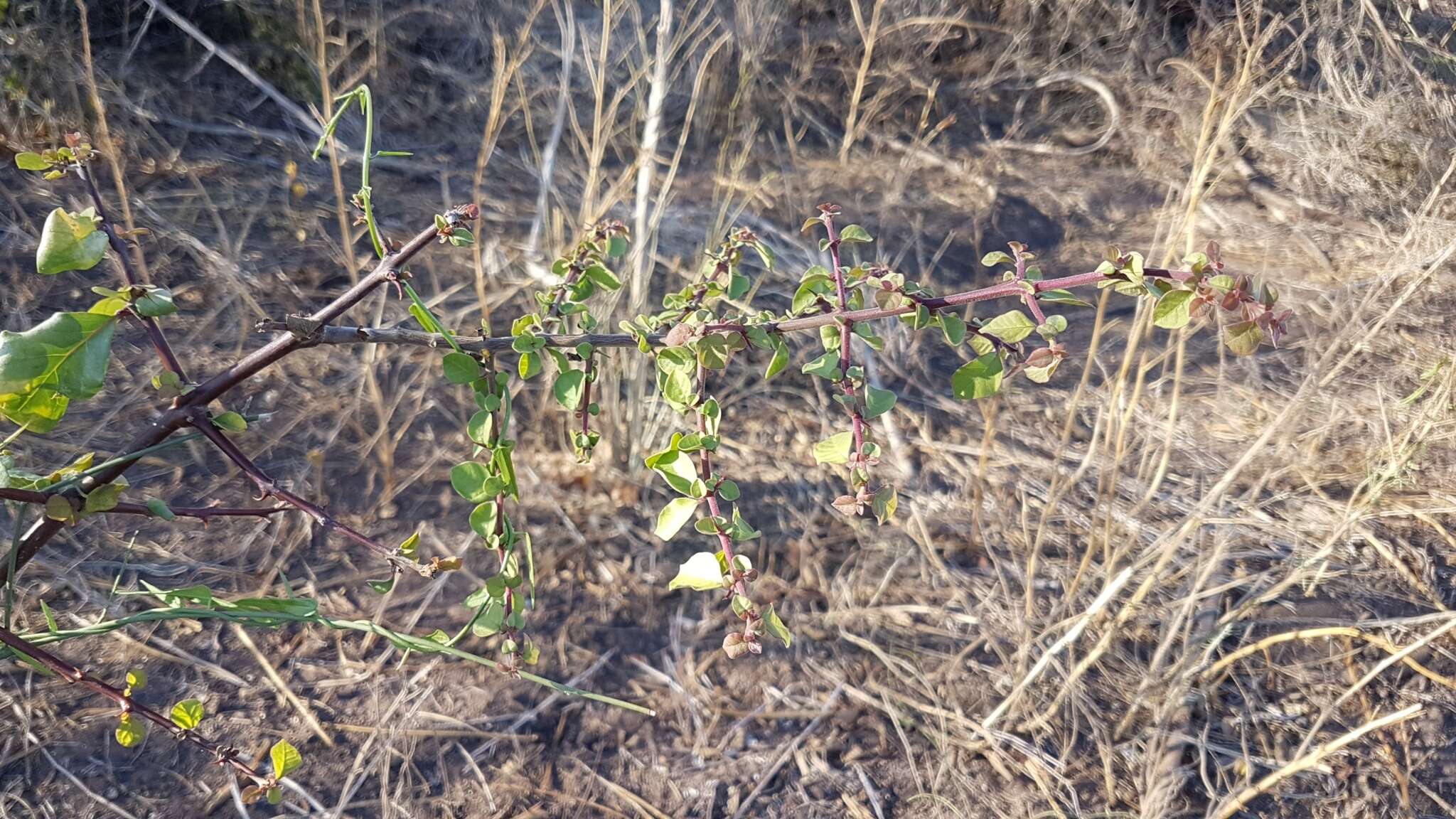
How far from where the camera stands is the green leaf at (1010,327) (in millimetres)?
732

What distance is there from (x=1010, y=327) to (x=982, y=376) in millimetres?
44

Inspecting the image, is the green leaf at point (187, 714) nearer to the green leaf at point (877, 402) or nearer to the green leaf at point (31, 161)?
the green leaf at point (31, 161)

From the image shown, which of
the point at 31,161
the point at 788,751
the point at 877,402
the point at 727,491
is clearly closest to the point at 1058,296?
the point at 877,402

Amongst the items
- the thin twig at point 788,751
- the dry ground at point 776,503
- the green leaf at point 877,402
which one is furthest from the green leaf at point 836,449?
the thin twig at point 788,751

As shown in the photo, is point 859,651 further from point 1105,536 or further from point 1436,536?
point 1436,536

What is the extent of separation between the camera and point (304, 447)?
247cm

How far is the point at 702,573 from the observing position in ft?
2.56

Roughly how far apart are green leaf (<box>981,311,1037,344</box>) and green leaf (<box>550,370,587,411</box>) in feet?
1.15

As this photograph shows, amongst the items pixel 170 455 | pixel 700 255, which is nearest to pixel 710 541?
pixel 700 255

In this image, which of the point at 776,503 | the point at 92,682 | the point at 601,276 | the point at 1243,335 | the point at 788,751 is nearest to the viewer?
the point at 1243,335

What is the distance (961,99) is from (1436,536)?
3.23m

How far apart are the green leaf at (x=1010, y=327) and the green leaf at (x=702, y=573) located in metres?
0.29

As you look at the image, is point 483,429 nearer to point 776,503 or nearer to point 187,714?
point 187,714

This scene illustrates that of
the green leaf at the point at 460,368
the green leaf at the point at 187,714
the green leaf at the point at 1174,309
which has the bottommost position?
the green leaf at the point at 187,714
